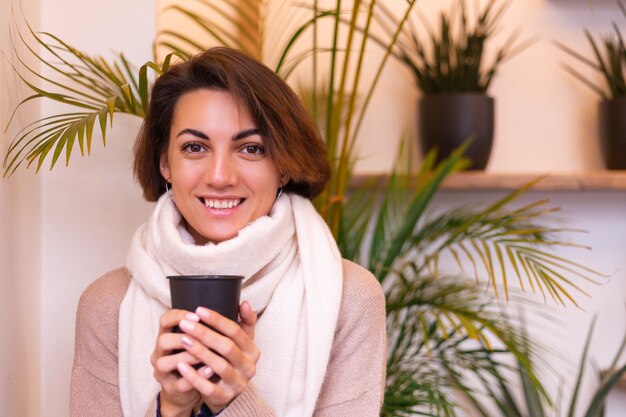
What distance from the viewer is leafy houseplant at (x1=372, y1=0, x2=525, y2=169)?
7.59ft

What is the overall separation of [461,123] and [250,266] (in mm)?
1152

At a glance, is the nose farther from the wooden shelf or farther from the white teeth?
the wooden shelf

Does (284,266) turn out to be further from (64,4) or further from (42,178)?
(64,4)

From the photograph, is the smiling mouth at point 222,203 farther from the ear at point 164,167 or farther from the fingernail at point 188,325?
the fingernail at point 188,325

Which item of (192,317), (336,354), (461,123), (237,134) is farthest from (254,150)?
(461,123)

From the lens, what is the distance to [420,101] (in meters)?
2.39

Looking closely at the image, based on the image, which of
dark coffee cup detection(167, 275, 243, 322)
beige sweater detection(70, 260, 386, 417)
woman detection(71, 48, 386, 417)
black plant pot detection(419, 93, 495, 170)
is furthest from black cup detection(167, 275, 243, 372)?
black plant pot detection(419, 93, 495, 170)

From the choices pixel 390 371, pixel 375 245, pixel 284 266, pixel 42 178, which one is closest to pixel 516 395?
pixel 390 371

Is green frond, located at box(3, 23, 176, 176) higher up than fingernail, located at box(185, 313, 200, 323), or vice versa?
green frond, located at box(3, 23, 176, 176)

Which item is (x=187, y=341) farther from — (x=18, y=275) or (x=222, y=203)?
(x=18, y=275)

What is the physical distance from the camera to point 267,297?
1.35 metres

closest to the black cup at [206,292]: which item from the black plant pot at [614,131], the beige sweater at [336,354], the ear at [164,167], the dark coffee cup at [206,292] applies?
the dark coffee cup at [206,292]

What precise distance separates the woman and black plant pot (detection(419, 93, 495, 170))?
969mm

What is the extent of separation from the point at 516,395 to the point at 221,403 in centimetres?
161
